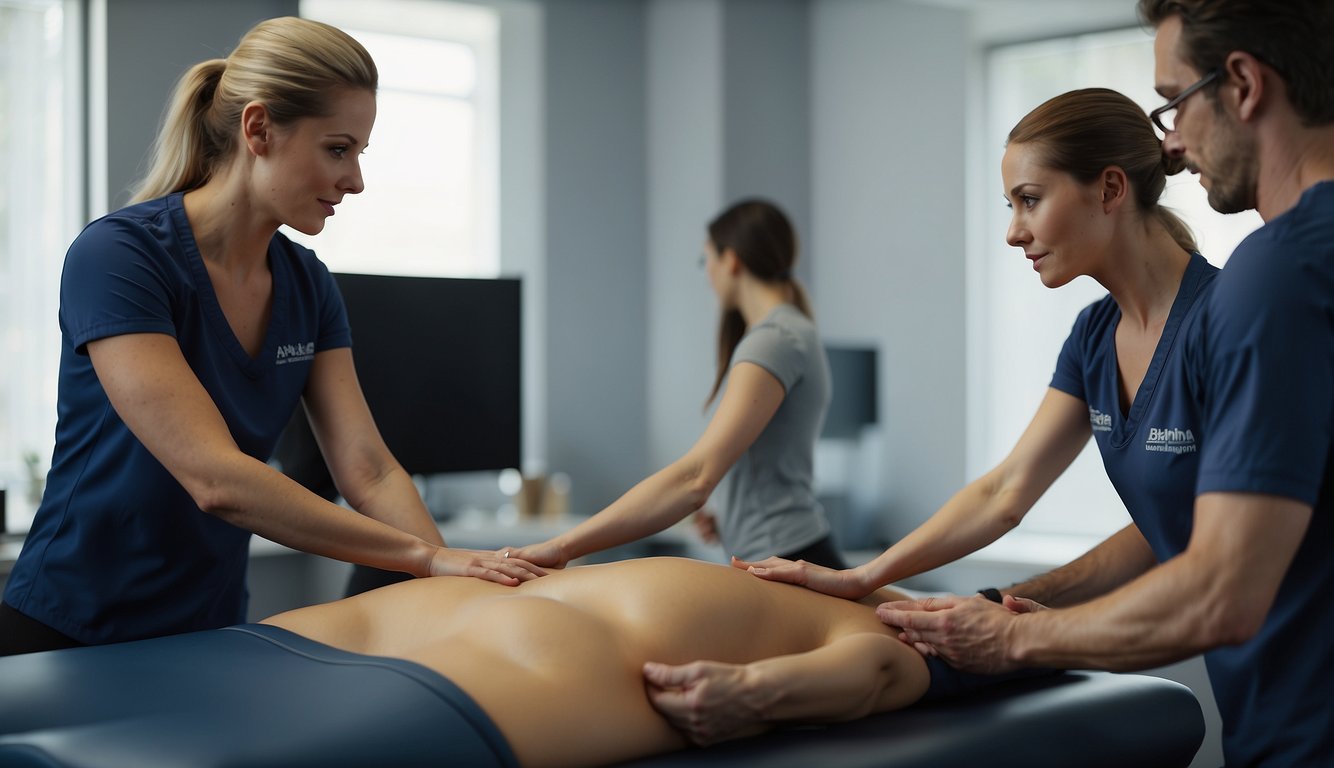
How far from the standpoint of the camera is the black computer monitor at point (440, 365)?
2.84 metres

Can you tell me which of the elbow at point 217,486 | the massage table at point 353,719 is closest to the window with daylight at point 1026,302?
the massage table at point 353,719

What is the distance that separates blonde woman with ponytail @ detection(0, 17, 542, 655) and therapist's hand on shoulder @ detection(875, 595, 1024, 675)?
515 mm

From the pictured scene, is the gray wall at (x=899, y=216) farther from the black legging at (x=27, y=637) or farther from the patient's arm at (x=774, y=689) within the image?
the black legging at (x=27, y=637)

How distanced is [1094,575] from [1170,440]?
1.25 ft

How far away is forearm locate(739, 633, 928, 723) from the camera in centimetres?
129

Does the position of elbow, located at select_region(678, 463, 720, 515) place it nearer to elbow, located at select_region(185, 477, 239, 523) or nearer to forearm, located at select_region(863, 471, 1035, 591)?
forearm, located at select_region(863, 471, 1035, 591)

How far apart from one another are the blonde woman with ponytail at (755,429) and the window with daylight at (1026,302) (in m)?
2.03

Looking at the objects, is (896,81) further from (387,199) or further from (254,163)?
(254,163)

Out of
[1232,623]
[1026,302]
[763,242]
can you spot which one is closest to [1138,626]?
[1232,623]

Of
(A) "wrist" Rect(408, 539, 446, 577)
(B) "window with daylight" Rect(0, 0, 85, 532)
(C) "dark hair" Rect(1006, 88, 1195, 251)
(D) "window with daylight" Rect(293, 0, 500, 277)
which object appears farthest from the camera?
(D) "window with daylight" Rect(293, 0, 500, 277)

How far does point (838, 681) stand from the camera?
1.34m

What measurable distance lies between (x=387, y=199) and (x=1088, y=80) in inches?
99.2

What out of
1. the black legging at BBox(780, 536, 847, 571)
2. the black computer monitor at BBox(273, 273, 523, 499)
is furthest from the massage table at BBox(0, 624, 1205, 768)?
the black computer monitor at BBox(273, 273, 523, 499)

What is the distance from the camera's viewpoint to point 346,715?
3.60 feet
